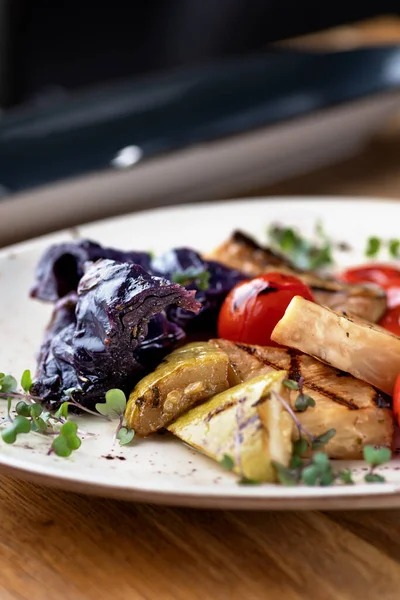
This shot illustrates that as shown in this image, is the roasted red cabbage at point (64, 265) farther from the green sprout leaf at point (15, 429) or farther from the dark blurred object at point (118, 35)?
the dark blurred object at point (118, 35)

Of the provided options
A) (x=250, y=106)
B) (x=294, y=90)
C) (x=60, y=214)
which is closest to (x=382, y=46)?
(x=294, y=90)

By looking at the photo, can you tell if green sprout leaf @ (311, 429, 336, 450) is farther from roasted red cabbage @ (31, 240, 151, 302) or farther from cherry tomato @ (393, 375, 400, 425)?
roasted red cabbage @ (31, 240, 151, 302)

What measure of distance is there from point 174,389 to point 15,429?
0.92 ft

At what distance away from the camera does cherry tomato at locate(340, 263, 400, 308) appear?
2152mm

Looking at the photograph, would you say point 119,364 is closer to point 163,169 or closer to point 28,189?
point 28,189

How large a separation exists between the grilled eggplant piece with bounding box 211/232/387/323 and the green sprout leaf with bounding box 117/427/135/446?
1.99 feet

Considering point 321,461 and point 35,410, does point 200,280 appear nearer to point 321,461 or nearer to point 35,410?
point 35,410

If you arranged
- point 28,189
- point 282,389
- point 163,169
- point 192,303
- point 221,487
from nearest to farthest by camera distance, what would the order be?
point 221,487, point 282,389, point 192,303, point 28,189, point 163,169

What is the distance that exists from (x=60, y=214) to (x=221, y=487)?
1644 millimetres

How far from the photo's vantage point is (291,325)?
1519 mm

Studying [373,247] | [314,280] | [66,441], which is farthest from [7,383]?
[373,247]

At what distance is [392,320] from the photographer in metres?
1.95

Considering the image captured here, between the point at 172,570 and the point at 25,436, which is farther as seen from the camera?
the point at 25,436

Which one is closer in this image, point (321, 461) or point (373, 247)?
point (321, 461)
